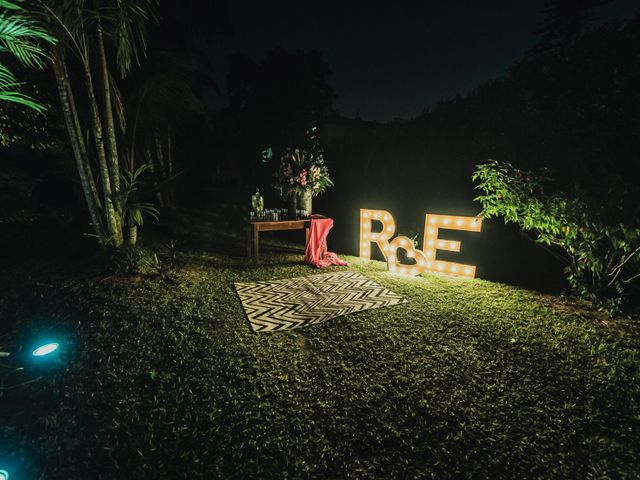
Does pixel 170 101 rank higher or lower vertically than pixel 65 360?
higher

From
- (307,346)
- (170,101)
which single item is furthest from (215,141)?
(307,346)

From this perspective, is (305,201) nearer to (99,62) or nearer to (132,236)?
(132,236)

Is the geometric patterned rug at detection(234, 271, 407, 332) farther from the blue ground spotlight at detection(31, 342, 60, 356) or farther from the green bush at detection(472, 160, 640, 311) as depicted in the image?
the green bush at detection(472, 160, 640, 311)

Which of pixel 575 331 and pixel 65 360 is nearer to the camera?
pixel 65 360

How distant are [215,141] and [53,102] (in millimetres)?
12059

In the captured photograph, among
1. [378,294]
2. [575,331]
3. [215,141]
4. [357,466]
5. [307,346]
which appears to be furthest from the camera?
→ [215,141]

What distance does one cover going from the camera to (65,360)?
8.20ft

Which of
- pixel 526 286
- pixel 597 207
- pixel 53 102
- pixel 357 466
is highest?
pixel 53 102

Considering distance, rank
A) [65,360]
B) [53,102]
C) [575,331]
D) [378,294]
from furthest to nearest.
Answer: [53,102]
[378,294]
[575,331]
[65,360]

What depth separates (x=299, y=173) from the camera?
545 centimetres

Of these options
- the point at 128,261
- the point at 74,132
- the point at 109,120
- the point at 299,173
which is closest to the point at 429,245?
the point at 299,173

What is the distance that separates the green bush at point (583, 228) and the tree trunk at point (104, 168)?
5.88 metres

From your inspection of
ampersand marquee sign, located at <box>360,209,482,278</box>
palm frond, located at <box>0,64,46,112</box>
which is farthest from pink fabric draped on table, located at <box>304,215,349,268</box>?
palm frond, located at <box>0,64,46,112</box>

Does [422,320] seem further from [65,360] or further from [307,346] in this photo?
[65,360]
